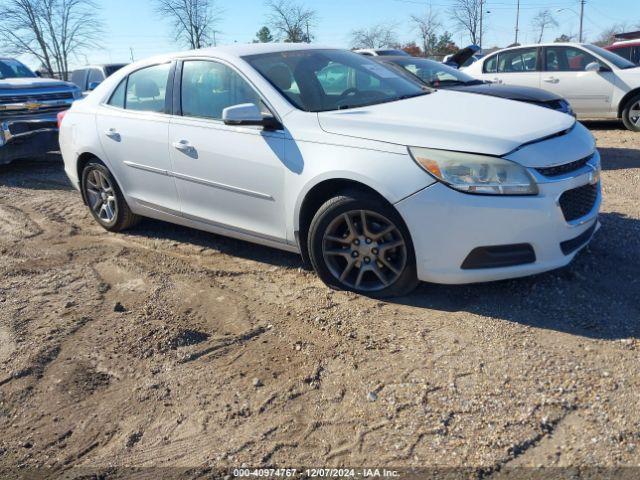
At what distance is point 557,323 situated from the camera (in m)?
3.37

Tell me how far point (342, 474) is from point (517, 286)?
1936 millimetres

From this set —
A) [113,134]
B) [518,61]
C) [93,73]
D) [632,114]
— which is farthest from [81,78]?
[632,114]

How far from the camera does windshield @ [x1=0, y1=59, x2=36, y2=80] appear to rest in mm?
10398

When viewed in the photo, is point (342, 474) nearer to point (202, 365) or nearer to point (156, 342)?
point (202, 365)

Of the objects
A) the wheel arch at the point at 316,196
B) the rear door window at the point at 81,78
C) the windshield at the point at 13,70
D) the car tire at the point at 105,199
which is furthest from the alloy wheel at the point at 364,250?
the rear door window at the point at 81,78

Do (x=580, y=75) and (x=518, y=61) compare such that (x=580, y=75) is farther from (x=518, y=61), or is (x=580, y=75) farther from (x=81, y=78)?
(x=81, y=78)

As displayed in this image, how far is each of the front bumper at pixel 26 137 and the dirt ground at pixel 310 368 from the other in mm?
4620

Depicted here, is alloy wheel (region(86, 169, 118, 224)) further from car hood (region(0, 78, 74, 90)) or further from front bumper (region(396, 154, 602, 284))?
car hood (region(0, 78, 74, 90))

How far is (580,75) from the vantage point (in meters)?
10.3

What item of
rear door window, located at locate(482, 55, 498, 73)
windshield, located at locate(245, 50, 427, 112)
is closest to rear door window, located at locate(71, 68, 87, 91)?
rear door window, located at locate(482, 55, 498, 73)

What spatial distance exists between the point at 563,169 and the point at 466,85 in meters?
4.93

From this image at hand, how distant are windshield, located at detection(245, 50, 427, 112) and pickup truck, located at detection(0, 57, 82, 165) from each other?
18.9 ft

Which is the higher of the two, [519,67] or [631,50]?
[631,50]

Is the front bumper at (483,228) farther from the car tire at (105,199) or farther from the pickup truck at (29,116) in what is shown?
the pickup truck at (29,116)
